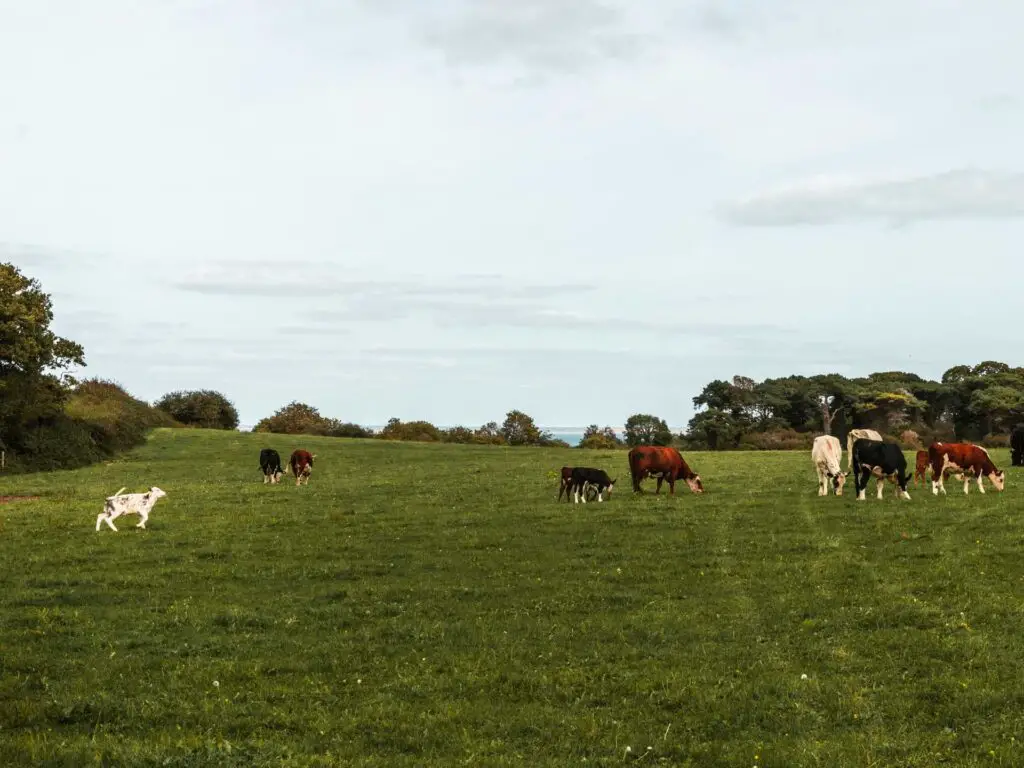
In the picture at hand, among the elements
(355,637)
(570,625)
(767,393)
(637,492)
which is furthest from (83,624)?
(767,393)

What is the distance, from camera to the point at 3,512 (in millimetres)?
30781

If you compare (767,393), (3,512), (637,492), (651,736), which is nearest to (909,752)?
(651,736)

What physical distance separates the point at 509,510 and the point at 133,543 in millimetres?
11087

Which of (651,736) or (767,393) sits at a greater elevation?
(767,393)

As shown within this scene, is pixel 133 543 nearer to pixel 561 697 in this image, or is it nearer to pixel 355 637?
pixel 355 637

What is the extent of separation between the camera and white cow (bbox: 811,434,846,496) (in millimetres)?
31062

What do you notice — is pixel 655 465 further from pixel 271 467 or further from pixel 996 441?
pixel 996 441

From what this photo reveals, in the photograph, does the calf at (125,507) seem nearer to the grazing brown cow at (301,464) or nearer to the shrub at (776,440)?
the grazing brown cow at (301,464)

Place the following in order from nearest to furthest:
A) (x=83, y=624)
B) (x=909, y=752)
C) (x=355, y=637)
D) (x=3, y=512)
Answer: (x=909, y=752) → (x=355, y=637) → (x=83, y=624) → (x=3, y=512)

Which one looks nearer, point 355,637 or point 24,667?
point 24,667

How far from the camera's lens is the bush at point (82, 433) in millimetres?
54375

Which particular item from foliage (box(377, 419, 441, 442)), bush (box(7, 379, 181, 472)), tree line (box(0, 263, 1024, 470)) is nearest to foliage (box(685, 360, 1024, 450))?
tree line (box(0, 263, 1024, 470))

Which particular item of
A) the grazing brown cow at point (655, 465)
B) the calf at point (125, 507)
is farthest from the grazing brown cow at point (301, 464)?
the grazing brown cow at point (655, 465)

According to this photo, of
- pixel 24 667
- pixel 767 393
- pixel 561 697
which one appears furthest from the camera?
pixel 767 393
